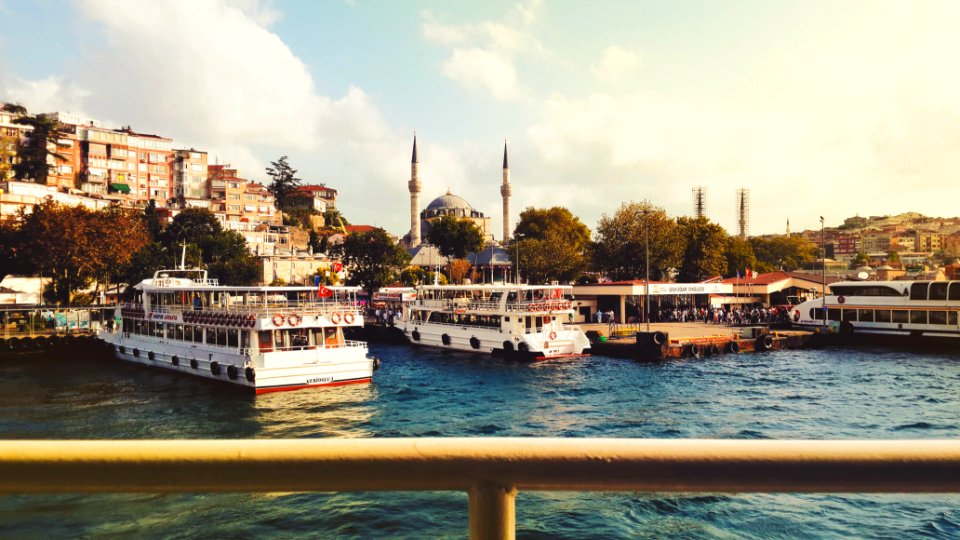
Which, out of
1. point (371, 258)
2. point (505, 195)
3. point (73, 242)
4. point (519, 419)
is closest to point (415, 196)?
point (505, 195)

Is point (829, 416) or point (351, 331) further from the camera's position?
point (351, 331)

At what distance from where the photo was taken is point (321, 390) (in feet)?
81.1

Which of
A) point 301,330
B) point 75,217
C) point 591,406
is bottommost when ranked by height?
point 591,406

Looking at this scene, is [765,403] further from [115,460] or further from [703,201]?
[703,201]

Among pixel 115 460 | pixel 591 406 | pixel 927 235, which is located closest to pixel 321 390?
pixel 591 406

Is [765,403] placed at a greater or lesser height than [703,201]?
lesser

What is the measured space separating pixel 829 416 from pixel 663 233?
40.0 m

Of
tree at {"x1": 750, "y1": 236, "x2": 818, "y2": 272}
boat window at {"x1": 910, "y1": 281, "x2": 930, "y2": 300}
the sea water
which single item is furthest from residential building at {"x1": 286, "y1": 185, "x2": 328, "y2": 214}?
boat window at {"x1": 910, "y1": 281, "x2": 930, "y2": 300}

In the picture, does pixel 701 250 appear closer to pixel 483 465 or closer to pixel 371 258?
pixel 371 258

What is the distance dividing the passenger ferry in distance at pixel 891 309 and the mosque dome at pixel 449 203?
93.6m

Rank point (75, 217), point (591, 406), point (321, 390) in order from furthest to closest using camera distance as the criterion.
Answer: point (75, 217), point (321, 390), point (591, 406)

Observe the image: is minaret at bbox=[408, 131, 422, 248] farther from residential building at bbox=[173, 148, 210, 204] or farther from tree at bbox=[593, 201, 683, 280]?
tree at bbox=[593, 201, 683, 280]

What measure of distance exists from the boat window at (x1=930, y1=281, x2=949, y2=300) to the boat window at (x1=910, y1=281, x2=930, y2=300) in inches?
13.5

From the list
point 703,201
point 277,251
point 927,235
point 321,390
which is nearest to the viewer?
point 321,390
